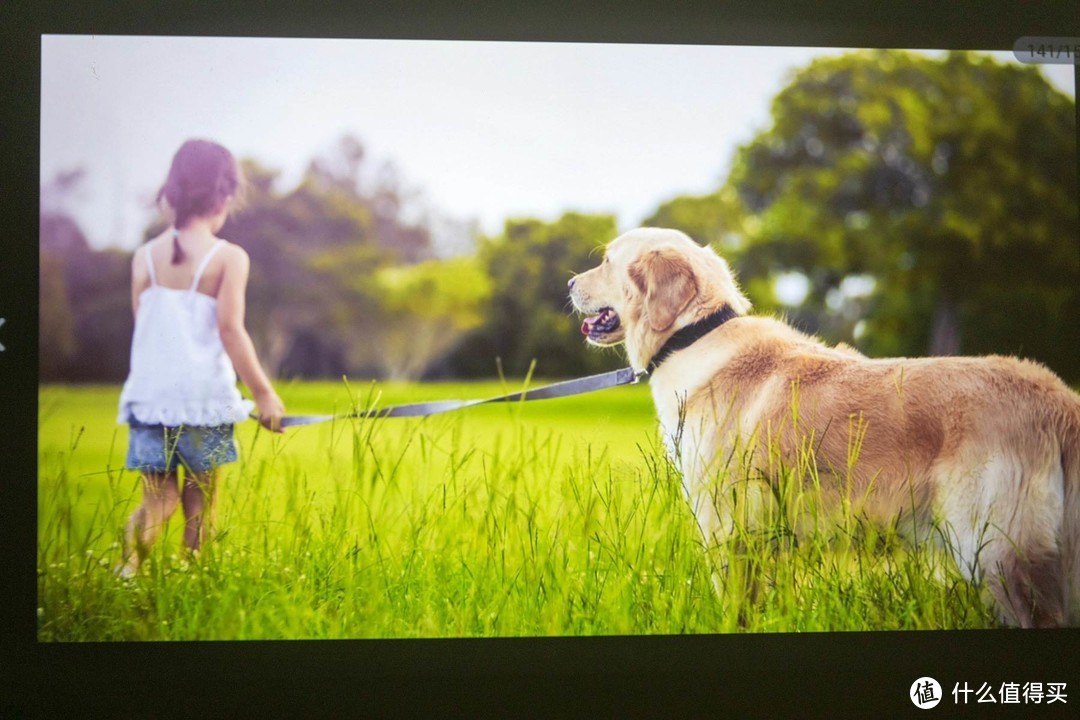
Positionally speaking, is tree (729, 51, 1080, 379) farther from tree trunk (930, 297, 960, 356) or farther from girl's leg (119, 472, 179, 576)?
girl's leg (119, 472, 179, 576)

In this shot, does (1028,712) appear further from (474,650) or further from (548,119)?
(548,119)

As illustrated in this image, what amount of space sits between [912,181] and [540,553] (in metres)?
1.61

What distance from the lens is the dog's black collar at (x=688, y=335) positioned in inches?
93.3

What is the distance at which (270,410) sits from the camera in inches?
95.8

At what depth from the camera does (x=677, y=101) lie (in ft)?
8.40

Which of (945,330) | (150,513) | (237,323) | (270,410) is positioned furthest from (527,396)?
(945,330)

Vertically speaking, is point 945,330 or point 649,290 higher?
point 649,290

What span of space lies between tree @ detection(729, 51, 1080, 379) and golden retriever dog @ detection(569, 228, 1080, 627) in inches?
9.9

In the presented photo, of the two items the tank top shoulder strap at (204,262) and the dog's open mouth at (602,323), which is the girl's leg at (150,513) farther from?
the dog's open mouth at (602,323)

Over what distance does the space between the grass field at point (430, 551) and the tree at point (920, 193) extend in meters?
0.78

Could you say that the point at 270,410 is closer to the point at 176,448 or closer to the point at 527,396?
the point at 176,448

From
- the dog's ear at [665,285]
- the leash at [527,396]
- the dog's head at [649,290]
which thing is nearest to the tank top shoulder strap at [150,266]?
the leash at [527,396]

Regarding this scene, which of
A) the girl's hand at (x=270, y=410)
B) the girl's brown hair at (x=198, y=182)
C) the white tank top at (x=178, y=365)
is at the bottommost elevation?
the girl's hand at (x=270, y=410)

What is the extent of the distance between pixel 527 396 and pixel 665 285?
0.51m
